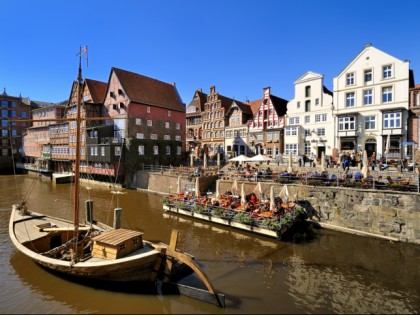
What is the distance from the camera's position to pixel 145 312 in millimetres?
8484

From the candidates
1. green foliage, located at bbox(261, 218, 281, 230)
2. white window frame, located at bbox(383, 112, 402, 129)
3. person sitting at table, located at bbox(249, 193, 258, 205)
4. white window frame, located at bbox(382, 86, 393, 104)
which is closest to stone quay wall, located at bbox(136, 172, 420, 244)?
person sitting at table, located at bbox(249, 193, 258, 205)

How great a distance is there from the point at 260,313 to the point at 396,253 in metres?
10.1

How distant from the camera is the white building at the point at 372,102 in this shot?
27.3 metres

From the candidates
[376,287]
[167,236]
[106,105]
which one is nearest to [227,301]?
[376,287]

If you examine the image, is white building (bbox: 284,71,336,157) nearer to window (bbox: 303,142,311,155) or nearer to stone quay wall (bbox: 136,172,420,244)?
window (bbox: 303,142,311,155)

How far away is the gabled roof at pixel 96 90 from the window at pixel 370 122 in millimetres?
40845

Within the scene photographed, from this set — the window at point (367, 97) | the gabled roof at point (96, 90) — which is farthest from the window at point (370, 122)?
the gabled roof at point (96, 90)

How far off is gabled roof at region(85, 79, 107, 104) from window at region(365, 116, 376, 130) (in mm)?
40845

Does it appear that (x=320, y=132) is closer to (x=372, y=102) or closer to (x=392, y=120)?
(x=372, y=102)

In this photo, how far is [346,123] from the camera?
31266 millimetres

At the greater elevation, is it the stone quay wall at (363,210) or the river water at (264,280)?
the stone quay wall at (363,210)

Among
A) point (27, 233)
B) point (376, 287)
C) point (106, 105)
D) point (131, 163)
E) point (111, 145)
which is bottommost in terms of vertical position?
point (376, 287)

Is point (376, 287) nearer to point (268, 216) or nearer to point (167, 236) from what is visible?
point (268, 216)

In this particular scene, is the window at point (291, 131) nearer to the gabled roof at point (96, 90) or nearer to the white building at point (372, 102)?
the white building at point (372, 102)
